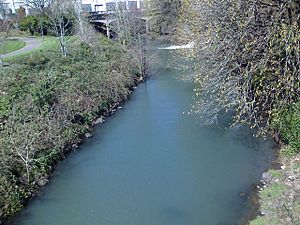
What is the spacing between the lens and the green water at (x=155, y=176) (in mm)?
11172

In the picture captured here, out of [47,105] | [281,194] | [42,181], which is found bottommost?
[42,181]

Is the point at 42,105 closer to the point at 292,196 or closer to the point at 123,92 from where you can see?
the point at 123,92

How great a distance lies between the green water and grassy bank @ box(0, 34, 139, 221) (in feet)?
2.14

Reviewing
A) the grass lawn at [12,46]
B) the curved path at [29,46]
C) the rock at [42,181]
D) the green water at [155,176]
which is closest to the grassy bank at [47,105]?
the rock at [42,181]

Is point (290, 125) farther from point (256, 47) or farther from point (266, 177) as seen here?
point (256, 47)

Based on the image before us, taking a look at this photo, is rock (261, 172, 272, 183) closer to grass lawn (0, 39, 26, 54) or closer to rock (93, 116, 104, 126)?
rock (93, 116, 104, 126)

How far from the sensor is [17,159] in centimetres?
1331

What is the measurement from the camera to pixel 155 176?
13125 mm

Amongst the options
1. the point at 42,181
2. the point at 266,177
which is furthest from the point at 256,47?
the point at 42,181

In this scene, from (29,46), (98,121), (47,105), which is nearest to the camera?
(47,105)

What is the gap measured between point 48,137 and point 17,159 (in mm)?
2145

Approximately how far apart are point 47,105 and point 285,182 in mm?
10642

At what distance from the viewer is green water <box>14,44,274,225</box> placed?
440 inches

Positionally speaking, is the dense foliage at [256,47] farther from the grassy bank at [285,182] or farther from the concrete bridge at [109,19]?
the concrete bridge at [109,19]
